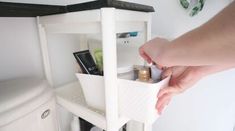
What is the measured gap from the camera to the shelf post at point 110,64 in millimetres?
421

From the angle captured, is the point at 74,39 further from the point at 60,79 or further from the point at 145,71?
the point at 145,71

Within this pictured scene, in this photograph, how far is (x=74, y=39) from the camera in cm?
89

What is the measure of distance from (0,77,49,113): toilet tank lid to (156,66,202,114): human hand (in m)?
0.38

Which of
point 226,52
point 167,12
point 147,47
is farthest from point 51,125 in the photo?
point 167,12

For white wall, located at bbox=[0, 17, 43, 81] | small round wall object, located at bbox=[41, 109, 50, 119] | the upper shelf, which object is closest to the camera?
the upper shelf

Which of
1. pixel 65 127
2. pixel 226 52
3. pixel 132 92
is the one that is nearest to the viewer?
pixel 226 52

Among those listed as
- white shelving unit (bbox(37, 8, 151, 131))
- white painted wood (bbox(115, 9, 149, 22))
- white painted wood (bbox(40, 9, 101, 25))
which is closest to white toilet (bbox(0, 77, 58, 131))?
white shelving unit (bbox(37, 8, 151, 131))

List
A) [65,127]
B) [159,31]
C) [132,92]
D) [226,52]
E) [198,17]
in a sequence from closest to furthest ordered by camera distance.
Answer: [226,52] → [132,92] → [198,17] → [159,31] → [65,127]

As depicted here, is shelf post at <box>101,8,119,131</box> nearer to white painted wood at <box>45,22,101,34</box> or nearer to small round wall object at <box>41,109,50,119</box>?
white painted wood at <box>45,22,101,34</box>

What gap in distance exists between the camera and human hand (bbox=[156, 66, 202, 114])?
506mm

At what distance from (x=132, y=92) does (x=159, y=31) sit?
45cm

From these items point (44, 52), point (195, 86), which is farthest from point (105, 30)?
point (195, 86)

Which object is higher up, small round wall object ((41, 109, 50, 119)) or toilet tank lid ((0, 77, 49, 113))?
toilet tank lid ((0, 77, 49, 113))

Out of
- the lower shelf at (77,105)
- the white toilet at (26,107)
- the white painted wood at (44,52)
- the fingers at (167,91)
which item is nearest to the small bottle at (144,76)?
the fingers at (167,91)
